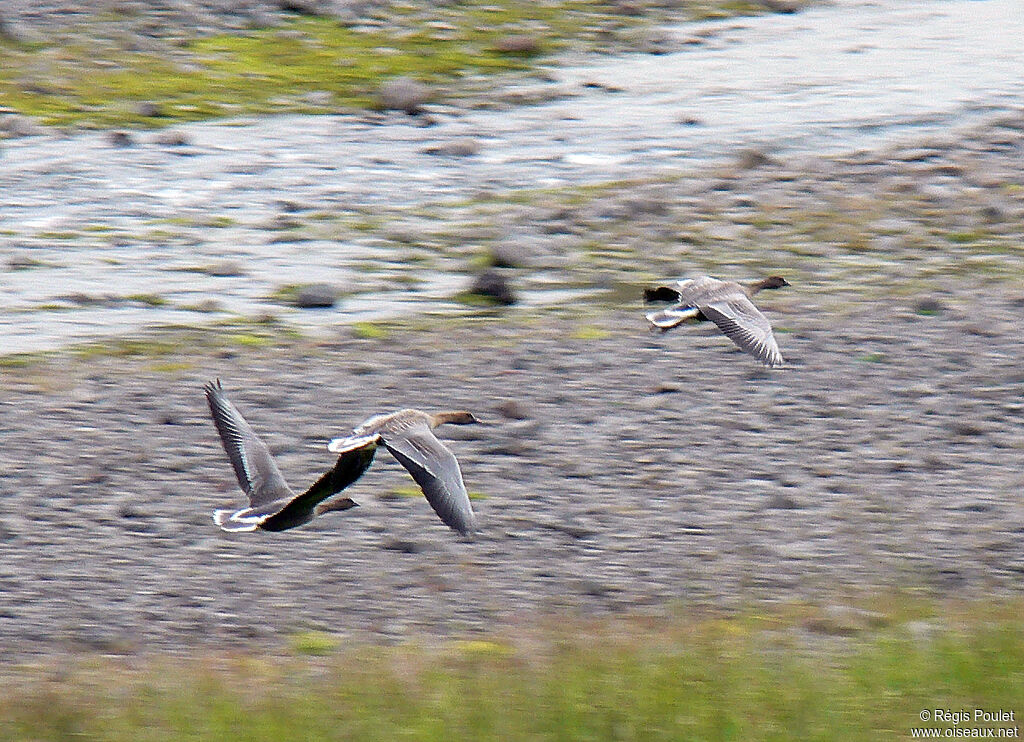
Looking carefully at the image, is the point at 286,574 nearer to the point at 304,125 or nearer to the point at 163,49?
the point at 304,125

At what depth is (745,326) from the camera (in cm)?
615

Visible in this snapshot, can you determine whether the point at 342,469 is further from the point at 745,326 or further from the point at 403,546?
the point at 745,326

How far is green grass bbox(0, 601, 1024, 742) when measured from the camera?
12.7ft

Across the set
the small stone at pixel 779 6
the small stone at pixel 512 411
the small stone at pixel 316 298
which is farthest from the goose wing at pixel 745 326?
the small stone at pixel 779 6

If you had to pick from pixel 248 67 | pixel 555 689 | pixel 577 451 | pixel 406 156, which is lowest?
pixel 577 451

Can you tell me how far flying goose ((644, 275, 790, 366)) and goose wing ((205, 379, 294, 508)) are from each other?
1678 millimetres

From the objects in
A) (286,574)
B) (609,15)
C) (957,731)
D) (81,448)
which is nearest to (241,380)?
(81,448)

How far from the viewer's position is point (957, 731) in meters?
Answer: 3.90

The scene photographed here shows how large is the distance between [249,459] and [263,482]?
8 centimetres

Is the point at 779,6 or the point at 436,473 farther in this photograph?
the point at 779,6

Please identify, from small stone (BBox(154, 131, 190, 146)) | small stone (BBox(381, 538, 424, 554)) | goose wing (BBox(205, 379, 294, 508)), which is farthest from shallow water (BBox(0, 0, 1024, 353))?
small stone (BBox(381, 538, 424, 554))

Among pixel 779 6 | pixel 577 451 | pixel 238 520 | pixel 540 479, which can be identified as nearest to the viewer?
pixel 238 520

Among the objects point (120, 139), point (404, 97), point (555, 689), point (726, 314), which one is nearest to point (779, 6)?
point (404, 97)

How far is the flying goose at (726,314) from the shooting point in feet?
19.9
